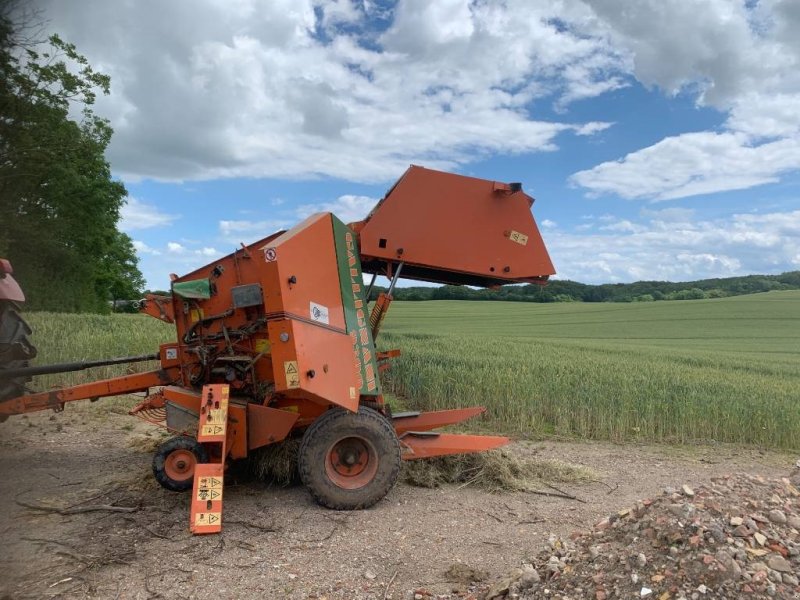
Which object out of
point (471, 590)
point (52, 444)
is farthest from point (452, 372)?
point (471, 590)

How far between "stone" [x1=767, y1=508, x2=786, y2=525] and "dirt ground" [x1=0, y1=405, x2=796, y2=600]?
1540 millimetres

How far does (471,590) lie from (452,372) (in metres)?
7.04

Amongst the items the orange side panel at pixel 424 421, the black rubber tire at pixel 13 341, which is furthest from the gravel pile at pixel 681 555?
the black rubber tire at pixel 13 341

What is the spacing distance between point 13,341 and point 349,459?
2.75 metres

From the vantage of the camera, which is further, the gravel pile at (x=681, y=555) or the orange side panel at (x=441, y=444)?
the orange side panel at (x=441, y=444)

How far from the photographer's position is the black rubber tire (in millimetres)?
4312

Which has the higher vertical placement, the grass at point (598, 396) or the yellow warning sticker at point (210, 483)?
the yellow warning sticker at point (210, 483)

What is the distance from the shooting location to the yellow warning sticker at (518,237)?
19.5 ft

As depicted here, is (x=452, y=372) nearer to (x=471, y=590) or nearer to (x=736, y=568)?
(x=471, y=590)

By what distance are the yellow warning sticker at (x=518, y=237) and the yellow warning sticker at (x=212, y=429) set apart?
3188mm

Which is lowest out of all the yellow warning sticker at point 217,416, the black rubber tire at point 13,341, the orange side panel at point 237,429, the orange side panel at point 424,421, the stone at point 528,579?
the stone at point 528,579

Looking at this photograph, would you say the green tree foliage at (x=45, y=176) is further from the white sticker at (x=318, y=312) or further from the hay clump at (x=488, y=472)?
the hay clump at (x=488, y=472)

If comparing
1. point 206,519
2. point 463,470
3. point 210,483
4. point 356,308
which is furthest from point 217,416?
point 463,470

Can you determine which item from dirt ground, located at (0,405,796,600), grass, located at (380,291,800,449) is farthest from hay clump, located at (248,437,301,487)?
grass, located at (380,291,800,449)
